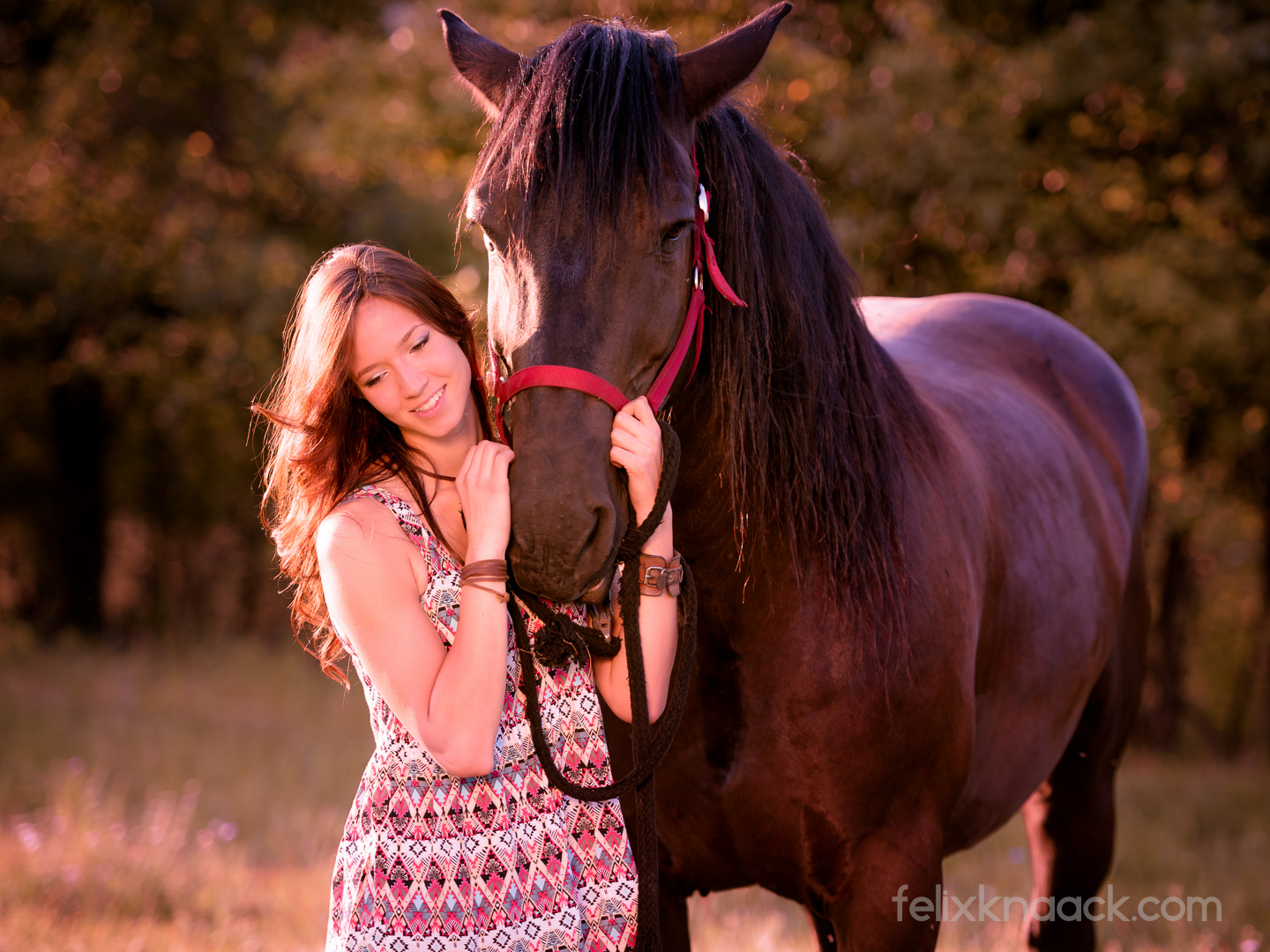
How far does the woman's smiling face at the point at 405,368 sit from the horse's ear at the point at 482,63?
0.41m

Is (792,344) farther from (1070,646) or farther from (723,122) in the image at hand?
(1070,646)

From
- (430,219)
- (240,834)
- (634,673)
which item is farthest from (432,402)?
(430,219)

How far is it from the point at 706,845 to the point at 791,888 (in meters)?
0.19

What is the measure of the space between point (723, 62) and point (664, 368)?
53cm

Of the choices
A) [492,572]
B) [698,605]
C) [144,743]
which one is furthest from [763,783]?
[144,743]

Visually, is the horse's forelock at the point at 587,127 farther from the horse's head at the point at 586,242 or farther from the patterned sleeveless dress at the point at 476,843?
the patterned sleeveless dress at the point at 476,843

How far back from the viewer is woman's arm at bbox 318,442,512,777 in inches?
56.6

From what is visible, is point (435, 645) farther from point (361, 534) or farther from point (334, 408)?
point (334, 408)

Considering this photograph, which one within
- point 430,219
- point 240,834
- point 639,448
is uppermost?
point 430,219

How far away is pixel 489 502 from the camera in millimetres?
1411

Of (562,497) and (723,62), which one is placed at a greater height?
(723,62)

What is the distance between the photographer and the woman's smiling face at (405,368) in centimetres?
165

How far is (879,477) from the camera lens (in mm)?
1896

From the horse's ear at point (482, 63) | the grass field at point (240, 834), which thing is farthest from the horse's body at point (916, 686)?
the grass field at point (240, 834)
